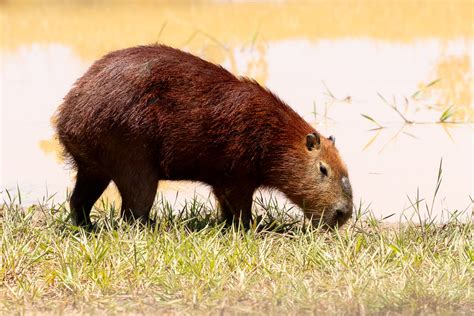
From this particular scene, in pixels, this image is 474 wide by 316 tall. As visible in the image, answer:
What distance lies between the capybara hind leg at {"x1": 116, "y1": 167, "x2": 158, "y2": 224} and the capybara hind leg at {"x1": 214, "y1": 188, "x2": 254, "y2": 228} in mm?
584

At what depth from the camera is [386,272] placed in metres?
7.21

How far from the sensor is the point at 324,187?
8500 mm

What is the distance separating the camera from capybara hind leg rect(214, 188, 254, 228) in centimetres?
852

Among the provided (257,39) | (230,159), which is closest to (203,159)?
(230,159)

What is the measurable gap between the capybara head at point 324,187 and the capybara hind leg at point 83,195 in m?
1.63

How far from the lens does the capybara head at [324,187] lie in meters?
8.48

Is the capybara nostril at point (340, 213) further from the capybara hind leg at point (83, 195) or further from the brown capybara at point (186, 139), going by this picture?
the capybara hind leg at point (83, 195)

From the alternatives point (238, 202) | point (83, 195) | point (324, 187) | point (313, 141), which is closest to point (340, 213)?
point (324, 187)

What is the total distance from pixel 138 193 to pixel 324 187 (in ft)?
4.75

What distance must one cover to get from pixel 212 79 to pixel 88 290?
2.26 m

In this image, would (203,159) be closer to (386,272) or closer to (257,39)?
(386,272)

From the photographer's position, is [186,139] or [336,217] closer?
[186,139]

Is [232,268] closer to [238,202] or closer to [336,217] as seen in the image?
[238,202]

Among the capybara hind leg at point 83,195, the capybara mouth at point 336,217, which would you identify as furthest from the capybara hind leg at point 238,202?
the capybara hind leg at point 83,195
